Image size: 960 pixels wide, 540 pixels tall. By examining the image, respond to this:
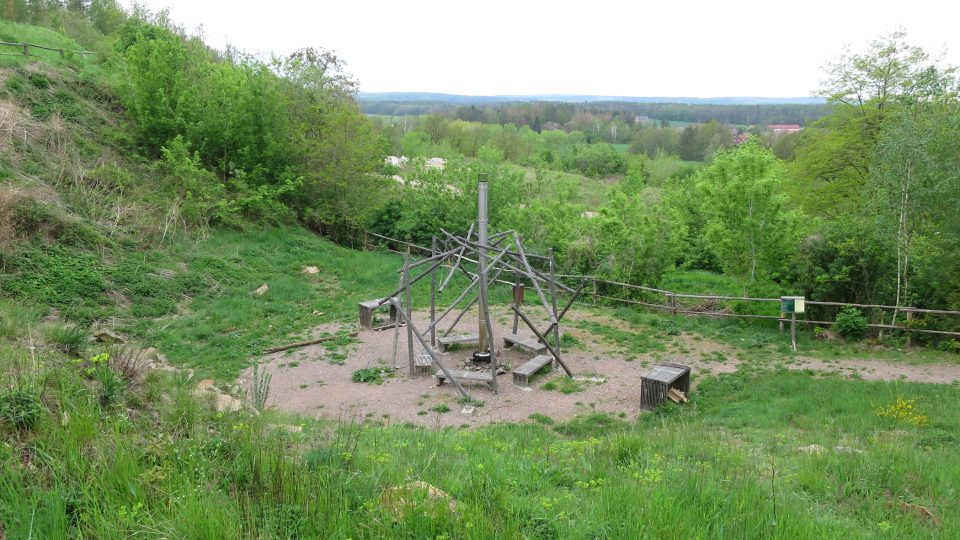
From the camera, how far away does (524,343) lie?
12750 millimetres

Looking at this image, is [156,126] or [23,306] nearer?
[23,306]

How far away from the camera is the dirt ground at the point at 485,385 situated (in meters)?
9.86

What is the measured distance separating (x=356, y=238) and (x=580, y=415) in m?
16.7

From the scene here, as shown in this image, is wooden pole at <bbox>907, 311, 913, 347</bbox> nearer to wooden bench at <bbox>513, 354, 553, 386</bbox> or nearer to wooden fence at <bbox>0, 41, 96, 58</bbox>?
wooden bench at <bbox>513, 354, 553, 386</bbox>

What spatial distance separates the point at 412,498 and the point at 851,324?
13214mm

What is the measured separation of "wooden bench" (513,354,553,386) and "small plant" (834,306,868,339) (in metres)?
7.10

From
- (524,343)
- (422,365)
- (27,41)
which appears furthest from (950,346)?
(27,41)

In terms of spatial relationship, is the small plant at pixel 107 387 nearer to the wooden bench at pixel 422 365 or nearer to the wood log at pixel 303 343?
the wooden bench at pixel 422 365

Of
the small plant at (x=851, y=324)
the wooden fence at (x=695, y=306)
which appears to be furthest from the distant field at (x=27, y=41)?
the small plant at (x=851, y=324)

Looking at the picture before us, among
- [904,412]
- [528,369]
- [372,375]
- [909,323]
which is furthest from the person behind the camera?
[909,323]

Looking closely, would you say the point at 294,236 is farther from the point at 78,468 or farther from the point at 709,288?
the point at 78,468

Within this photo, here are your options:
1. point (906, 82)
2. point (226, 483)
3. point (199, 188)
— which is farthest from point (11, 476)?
point (906, 82)

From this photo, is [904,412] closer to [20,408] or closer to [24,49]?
[20,408]

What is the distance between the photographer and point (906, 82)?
770 inches
